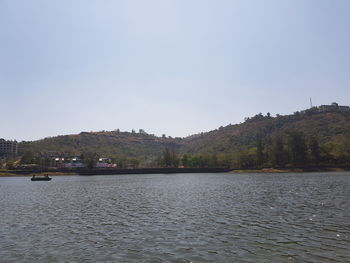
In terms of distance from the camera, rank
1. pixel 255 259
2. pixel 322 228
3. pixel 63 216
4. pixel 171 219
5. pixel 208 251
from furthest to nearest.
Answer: pixel 63 216 < pixel 171 219 < pixel 322 228 < pixel 208 251 < pixel 255 259

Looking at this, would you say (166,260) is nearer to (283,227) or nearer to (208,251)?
(208,251)

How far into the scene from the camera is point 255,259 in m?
19.7

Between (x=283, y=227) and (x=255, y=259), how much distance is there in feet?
35.2

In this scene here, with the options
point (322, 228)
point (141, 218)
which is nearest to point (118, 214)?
point (141, 218)

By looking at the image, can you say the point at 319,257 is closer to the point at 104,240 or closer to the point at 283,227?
the point at 283,227

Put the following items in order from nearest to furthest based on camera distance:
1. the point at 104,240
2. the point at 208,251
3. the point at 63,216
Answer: the point at 208,251 → the point at 104,240 → the point at 63,216

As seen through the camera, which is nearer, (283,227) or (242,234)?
(242,234)

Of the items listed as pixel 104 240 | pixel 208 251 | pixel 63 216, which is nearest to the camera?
pixel 208 251

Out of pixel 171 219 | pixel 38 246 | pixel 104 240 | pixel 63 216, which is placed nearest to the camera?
pixel 38 246

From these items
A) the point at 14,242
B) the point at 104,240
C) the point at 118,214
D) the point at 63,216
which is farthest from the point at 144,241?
the point at 63,216

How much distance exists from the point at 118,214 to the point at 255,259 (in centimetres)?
2409

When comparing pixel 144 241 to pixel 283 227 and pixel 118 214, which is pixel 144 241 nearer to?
pixel 283 227

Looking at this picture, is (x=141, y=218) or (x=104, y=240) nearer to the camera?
(x=104, y=240)

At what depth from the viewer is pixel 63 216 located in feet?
130
